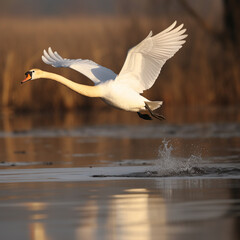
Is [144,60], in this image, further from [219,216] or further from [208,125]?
[208,125]

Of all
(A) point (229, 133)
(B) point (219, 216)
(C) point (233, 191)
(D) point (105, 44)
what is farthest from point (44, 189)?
(D) point (105, 44)

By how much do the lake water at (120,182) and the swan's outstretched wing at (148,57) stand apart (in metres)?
1.18

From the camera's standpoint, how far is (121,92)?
13.0 metres

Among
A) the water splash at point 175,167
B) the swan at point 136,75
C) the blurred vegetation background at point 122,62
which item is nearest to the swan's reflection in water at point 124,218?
the water splash at point 175,167

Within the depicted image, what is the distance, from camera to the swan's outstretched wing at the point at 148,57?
1275 cm

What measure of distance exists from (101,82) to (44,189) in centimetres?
298

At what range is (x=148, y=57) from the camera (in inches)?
517

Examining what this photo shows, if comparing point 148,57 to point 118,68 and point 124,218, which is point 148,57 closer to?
point 124,218

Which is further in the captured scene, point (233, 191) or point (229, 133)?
point (229, 133)

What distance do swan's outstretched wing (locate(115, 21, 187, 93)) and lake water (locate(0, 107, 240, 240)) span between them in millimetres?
1177

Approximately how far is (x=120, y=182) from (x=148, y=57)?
2.59m

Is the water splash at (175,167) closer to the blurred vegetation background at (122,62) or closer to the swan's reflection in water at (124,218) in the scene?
the swan's reflection in water at (124,218)

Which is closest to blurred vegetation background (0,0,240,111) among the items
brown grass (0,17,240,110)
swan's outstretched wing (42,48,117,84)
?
brown grass (0,17,240,110)

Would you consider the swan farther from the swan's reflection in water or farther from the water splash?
the swan's reflection in water
